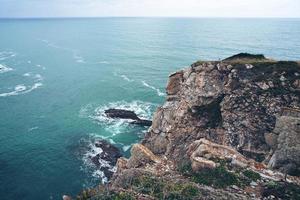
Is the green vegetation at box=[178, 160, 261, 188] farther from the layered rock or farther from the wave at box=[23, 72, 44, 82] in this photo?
the wave at box=[23, 72, 44, 82]

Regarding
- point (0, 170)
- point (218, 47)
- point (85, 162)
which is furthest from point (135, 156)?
point (218, 47)

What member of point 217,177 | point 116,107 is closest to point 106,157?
point 116,107

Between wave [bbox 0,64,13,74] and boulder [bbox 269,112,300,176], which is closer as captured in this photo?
boulder [bbox 269,112,300,176]

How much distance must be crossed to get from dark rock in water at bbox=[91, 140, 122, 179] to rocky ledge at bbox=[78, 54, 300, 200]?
892 centimetres

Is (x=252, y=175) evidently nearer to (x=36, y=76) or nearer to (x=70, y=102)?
(x=70, y=102)

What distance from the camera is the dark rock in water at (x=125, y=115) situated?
6625 centimetres

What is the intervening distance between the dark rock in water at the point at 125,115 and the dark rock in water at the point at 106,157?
1125 cm

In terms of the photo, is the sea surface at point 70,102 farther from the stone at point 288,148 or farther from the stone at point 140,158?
the stone at point 288,148

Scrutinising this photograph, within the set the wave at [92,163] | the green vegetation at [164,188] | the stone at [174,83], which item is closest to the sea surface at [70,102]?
the wave at [92,163]

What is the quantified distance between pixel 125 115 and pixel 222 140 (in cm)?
3255

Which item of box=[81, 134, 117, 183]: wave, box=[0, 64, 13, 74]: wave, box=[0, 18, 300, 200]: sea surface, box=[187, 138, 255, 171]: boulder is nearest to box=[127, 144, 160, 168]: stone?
box=[187, 138, 255, 171]: boulder

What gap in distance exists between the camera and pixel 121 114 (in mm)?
69875

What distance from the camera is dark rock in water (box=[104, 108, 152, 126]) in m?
66.2

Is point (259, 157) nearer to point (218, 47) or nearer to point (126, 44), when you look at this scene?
point (218, 47)
